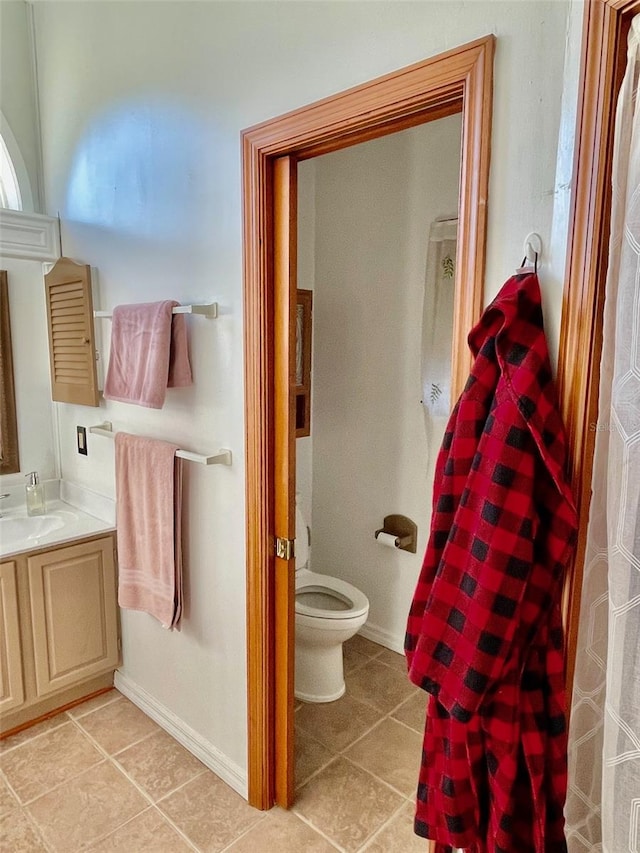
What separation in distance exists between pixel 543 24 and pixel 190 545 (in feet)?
5.73

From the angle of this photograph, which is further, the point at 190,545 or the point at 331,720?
the point at 331,720

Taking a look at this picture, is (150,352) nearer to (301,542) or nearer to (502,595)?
(301,542)

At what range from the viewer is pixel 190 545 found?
1.96 meters

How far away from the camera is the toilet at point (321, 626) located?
2230 mm

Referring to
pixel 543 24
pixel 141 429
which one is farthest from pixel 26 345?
pixel 543 24

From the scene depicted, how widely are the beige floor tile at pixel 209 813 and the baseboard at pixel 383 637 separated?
44.4 inches

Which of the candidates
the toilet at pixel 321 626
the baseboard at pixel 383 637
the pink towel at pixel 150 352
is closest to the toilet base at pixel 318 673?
the toilet at pixel 321 626

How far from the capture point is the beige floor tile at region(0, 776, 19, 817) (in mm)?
1827

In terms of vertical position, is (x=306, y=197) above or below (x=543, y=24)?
above

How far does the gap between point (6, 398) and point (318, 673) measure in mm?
1857

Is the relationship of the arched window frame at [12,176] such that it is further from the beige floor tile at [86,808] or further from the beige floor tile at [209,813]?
the beige floor tile at [209,813]

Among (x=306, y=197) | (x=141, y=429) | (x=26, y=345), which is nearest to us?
(x=141, y=429)

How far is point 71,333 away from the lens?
233cm

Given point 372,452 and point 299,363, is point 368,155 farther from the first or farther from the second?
point 372,452
